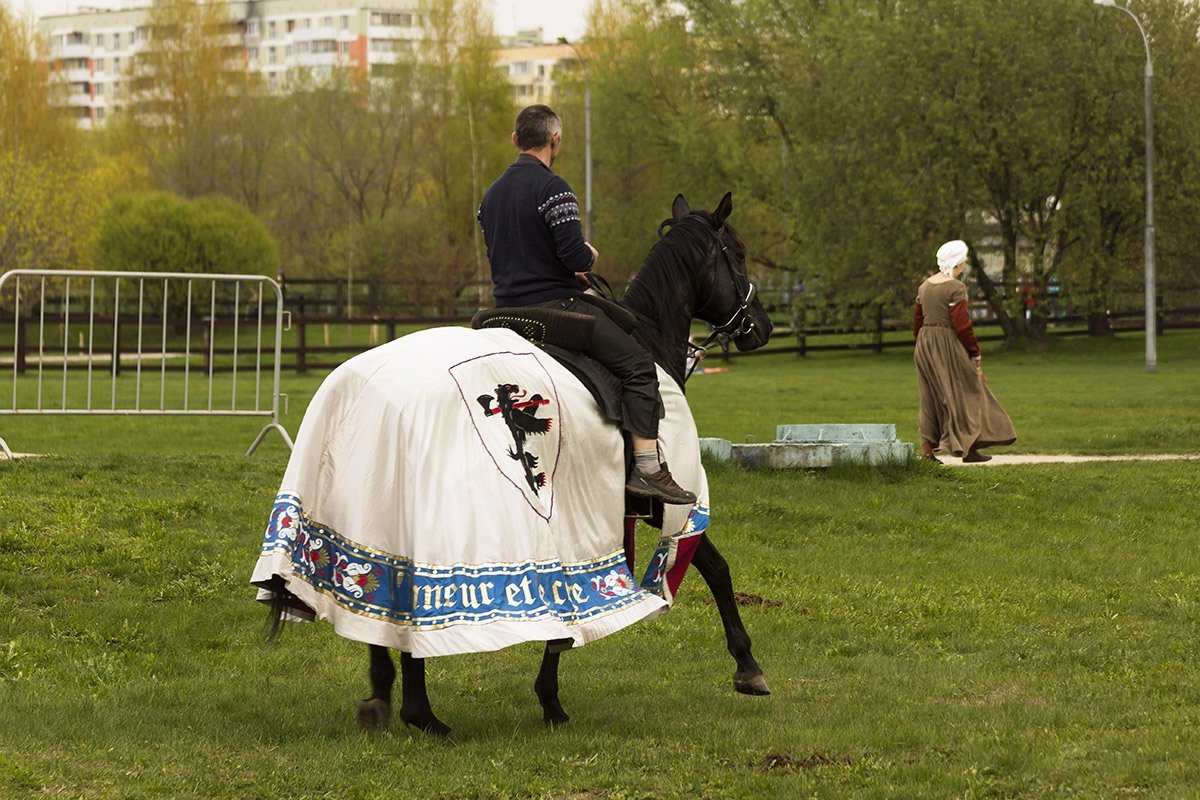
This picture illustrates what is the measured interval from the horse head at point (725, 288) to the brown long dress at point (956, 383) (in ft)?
26.4

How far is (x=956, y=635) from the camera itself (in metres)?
8.70

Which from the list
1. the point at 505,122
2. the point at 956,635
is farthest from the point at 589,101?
the point at 956,635

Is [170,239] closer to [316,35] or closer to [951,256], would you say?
[951,256]

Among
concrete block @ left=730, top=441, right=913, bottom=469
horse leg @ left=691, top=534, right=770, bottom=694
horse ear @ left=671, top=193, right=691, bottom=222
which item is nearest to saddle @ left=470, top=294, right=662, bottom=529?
horse leg @ left=691, top=534, right=770, bottom=694

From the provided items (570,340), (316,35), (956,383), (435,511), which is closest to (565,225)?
(570,340)

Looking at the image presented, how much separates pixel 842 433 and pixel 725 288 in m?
7.61

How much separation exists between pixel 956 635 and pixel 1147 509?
500cm

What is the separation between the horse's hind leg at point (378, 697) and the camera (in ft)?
21.0

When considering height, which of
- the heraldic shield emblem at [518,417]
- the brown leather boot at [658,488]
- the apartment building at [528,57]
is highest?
the apartment building at [528,57]

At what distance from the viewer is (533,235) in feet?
22.2

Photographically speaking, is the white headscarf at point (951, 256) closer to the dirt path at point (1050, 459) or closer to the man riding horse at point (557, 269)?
the dirt path at point (1050, 459)

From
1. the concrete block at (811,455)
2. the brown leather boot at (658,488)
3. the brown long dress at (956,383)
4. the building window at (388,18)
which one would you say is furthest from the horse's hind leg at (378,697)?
the building window at (388,18)

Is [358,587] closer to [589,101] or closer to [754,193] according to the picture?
[754,193]

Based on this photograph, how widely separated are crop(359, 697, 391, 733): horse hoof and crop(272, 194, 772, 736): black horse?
196mm
